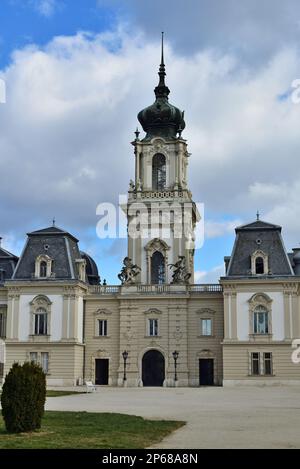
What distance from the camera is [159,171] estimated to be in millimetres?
70250

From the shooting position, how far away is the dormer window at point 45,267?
62.7 meters

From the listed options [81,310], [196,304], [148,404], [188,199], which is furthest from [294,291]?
[148,404]

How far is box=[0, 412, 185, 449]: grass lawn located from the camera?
54.0 ft

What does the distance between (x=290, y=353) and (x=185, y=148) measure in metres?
23.9

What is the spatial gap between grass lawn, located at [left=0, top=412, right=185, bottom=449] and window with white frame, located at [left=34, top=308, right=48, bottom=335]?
1492 inches

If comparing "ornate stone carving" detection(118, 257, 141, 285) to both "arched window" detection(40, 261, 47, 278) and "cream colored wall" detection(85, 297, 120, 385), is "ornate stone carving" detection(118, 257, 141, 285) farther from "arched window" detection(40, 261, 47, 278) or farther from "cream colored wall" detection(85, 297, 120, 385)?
"arched window" detection(40, 261, 47, 278)

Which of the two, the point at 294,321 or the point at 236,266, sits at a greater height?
the point at 236,266

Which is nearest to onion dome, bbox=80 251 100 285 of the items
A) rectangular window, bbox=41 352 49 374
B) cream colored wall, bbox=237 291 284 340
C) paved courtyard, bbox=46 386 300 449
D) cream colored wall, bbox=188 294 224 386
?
rectangular window, bbox=41 352 49 374

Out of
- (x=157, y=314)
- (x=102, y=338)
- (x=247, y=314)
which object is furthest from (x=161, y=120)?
(x=102, y=338)

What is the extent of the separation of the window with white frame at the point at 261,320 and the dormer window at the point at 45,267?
18540 millimetres

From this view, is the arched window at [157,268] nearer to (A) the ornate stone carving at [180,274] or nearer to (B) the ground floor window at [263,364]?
(A) the ornate stone carving at [180,274]

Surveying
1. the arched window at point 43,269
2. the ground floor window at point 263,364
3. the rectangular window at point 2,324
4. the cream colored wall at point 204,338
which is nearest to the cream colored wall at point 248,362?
the ground floor window at point 263,364
